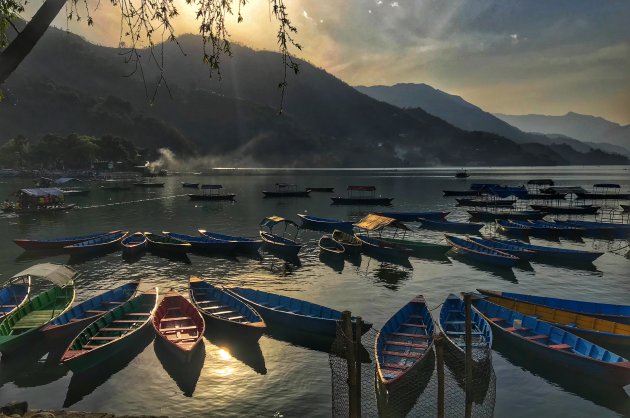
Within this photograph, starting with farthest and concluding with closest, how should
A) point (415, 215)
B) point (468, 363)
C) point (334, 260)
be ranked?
point (415, 215)
point (334, 260)
point (468, 363)

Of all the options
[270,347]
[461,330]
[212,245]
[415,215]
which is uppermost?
[415,215]

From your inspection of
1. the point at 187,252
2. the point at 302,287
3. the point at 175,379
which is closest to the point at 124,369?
the point at 175,379

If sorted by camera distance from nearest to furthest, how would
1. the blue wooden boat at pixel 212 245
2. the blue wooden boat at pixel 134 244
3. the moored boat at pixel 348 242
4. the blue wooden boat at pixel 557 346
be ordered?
the blue wooden boat at pixel 557 346, the blue wooden boat at pixel 134 244, the moored boat at pixel 348 242, the blue wooden boat at pixel 212 245

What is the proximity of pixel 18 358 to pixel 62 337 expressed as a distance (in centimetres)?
238

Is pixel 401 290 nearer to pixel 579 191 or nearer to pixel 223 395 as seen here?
pixel 223 395

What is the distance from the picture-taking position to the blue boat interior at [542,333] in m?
21.3

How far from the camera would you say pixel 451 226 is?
232ft

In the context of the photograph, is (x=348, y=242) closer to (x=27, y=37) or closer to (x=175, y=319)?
(x=175, y=319)

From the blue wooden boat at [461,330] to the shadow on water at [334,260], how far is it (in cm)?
1709

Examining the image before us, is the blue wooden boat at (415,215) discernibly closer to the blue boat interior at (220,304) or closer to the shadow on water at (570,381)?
the blue boat interior at (220,304)

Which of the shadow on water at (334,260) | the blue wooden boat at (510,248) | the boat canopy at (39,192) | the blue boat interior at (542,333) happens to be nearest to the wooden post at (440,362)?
the blue boat interior at (542,333)

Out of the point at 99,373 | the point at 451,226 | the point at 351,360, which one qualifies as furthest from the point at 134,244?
the point at 451,226

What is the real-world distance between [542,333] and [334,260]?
1056 inches

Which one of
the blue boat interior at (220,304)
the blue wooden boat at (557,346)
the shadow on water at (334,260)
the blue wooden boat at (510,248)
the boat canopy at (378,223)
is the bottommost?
the shadow on water at (334,260)
